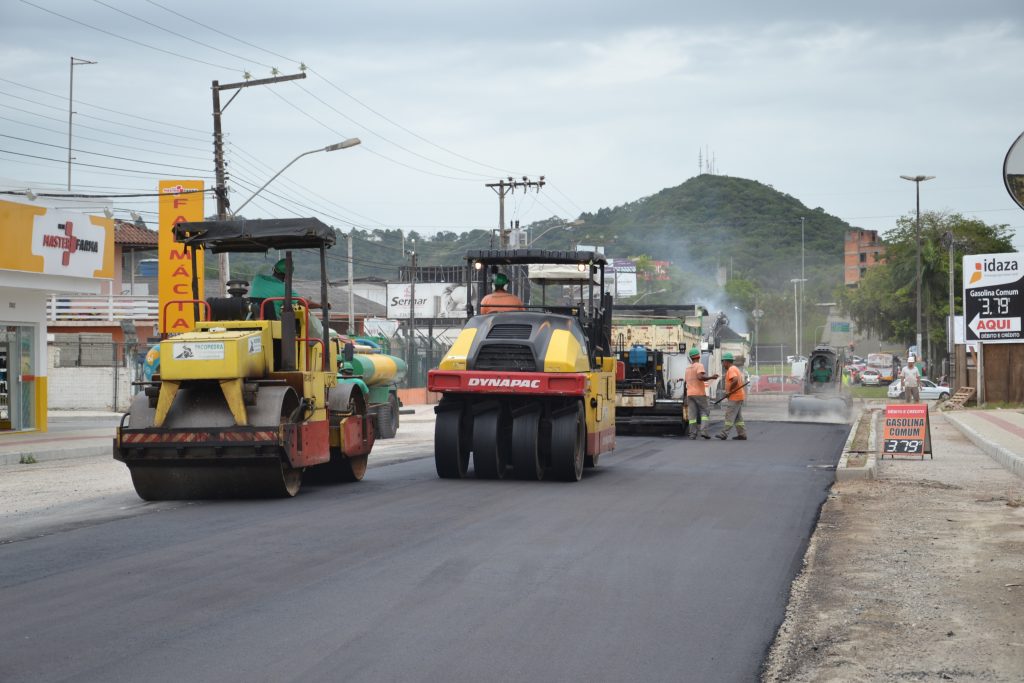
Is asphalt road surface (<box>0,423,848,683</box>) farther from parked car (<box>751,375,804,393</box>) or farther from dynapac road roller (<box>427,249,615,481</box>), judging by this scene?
parked car (<box>751,375,804,393</box>)

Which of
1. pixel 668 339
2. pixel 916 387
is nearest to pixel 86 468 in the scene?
pixel 668 339

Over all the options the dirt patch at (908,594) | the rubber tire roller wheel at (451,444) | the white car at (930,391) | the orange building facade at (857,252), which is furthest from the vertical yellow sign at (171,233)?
the orange building facade at (857,252)

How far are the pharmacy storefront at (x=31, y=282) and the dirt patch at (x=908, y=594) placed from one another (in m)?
17.2

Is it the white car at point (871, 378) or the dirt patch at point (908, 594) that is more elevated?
the dirt patch at point (908, 594)

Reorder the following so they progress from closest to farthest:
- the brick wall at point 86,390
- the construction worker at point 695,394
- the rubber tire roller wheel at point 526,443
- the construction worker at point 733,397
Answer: the rubber tire roller wheel at point 526,443, the construction worker at point 733,397, the construction worker at point 695,394, the brick wall at point 86,390

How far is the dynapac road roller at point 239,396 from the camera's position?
38.3ft

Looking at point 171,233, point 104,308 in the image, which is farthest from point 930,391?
point 171,233

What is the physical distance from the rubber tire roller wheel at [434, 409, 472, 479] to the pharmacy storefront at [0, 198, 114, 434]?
12560mm

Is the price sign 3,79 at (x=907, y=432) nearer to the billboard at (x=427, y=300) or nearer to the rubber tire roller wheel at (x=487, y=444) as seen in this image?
the rubber tire roller wheel at (x=487, y=444)

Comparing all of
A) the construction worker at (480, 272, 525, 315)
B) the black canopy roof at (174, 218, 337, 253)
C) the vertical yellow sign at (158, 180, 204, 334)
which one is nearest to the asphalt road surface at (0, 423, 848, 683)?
the black canopy roof at (174, 218, 337, 253)

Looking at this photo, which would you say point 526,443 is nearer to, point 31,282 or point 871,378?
point 31,282

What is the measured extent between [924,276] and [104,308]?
47741 millimetres

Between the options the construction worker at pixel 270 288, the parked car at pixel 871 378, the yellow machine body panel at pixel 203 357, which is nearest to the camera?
the yellow machine body panel at pixel 203 357

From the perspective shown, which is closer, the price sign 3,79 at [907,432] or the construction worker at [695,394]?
the price sign 3,79 at [907,432]
